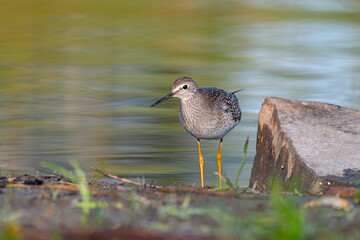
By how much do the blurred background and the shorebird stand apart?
1.74 ft

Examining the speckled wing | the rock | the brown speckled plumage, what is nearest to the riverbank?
the rock

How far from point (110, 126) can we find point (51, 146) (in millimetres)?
1267

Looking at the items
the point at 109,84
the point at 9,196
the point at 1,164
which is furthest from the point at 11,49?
the point at 9,196

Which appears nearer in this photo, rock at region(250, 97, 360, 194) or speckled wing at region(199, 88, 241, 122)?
rock at region(250, 97, 360, 194)

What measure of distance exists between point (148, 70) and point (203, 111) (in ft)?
21.3

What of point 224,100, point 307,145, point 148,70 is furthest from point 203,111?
point 148,70

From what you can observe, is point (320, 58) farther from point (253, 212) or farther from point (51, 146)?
point (253, 212)

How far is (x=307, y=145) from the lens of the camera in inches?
218

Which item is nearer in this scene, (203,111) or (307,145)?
(307,145)

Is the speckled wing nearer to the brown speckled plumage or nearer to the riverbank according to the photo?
the brown speckled plumage

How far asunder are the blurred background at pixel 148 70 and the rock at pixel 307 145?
3.22 ft

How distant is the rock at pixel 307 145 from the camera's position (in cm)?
510

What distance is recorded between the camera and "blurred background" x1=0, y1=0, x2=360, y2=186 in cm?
805

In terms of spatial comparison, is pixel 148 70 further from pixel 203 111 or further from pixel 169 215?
pixel 169 215
